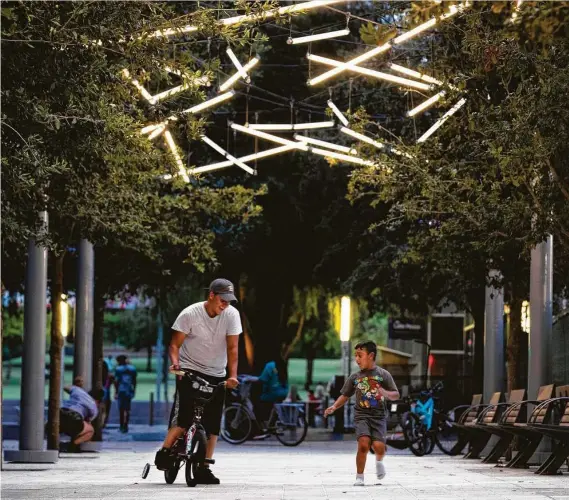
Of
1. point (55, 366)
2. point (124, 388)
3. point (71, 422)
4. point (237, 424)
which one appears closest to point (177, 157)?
point (55, 366)

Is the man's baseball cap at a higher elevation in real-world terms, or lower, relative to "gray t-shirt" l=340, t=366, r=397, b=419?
higher

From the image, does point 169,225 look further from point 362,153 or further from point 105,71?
point 105,71

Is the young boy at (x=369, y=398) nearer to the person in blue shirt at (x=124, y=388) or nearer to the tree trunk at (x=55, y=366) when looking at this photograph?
the tree trunk at (x=55, y=366)

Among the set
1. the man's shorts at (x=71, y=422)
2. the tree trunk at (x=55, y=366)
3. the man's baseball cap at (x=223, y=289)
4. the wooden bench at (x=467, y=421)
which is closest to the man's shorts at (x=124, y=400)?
the man's shorts at (x=71, y=422)

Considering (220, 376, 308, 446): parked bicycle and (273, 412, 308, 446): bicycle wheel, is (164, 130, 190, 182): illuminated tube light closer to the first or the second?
(220, 376, 308, 446): parked bicycle

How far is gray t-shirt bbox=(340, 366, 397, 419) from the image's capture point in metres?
15.7

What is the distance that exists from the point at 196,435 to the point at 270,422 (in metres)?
18.1

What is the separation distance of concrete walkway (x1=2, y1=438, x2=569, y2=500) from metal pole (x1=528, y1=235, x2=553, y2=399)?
1.56 m

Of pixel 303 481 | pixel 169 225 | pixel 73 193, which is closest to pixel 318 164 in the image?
pixel 169 225

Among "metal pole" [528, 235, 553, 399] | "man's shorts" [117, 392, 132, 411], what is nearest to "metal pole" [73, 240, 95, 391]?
"metal pole" [528, 235, 553, 399]

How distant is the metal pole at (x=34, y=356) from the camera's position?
21.7 metres

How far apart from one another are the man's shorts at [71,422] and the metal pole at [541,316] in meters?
8.16

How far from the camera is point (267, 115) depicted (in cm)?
3638

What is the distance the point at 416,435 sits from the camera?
2800 centimetres
